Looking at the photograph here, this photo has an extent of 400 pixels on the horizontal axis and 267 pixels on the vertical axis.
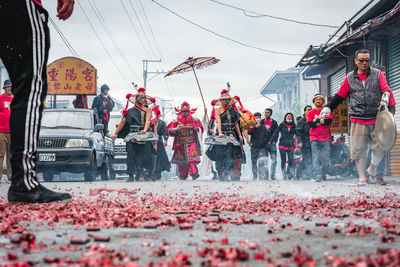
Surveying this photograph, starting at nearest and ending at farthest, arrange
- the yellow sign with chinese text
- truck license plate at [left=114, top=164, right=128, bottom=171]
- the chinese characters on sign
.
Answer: the chinese characters on sign, truck license plate at [left=114, top=164, right=128, bottom=171], the yellow sign with chinese text

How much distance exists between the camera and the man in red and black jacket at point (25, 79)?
4090mm

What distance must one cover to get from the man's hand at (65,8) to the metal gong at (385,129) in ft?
18.5

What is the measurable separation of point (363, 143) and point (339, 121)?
301 inches

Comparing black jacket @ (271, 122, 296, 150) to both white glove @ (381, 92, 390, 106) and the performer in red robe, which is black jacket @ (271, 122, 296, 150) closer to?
the performer in red robe

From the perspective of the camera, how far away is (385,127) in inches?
327

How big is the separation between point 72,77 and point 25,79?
2182cm

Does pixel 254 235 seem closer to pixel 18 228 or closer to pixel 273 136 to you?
pixel 18 228

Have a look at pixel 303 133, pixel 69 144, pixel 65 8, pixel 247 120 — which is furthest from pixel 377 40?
pixel 65 8

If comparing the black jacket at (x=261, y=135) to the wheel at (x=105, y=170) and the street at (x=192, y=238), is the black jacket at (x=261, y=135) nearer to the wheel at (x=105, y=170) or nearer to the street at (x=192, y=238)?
the wheel at (x=105, y=170)

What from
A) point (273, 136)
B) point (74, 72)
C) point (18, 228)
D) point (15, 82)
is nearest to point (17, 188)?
point (15, 82)

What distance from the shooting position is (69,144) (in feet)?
39.0

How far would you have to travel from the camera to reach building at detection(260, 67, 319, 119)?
3934cm

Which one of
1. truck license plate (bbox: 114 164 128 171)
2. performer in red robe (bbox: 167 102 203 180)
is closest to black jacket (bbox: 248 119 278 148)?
performer in red robe (bbox: 167 102 203 180)

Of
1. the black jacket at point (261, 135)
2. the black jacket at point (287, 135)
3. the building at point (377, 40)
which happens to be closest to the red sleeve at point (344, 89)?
the building at point (377, 40)
